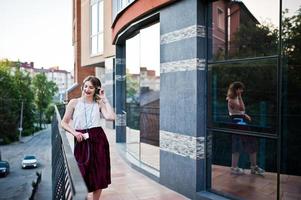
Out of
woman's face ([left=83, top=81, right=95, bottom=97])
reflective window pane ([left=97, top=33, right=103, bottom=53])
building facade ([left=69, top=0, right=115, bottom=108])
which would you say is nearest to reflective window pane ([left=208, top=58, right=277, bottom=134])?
woman's face ([left=83, top=81, right=95, bottom=97])

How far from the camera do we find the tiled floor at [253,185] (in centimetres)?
434

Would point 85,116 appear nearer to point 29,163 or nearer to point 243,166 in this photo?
point 243,166

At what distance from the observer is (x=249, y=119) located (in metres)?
4.76

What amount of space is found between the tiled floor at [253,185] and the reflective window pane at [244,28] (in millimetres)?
1726

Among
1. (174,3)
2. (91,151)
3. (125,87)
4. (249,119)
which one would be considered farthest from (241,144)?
(125,87)

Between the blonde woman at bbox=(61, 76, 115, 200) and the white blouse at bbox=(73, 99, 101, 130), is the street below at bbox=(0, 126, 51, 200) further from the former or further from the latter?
the white blouse at bbox=(73, 99, 101, 130)

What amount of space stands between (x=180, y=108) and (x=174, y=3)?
194cm

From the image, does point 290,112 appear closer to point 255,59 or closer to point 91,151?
point 255,59

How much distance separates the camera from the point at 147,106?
307 inches

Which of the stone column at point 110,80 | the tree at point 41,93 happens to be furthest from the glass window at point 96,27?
the tree at point 41,93

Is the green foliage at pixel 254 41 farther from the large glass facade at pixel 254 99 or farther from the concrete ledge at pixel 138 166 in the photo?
the concrete ledge at pixel 138 166

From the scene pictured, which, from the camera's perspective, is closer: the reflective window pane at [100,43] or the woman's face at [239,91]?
the woman's face at [239,91]

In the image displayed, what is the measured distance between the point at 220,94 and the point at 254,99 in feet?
2.24

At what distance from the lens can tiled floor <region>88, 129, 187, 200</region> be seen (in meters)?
5.74
